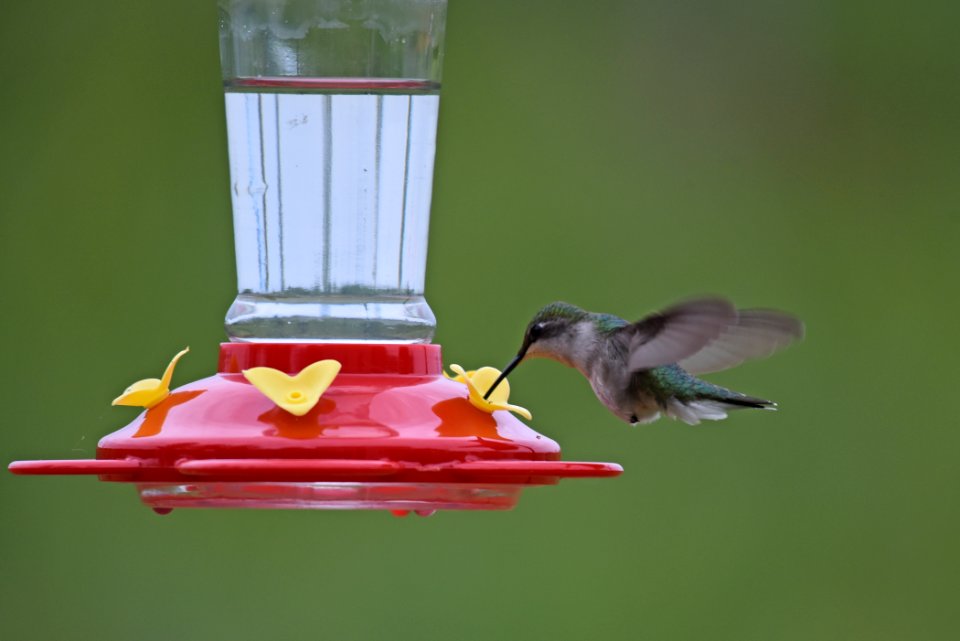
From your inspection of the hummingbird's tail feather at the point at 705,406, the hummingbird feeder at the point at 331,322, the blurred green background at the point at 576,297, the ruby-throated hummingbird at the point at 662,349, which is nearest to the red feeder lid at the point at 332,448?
the hummingbird feeder at the point at 331,322

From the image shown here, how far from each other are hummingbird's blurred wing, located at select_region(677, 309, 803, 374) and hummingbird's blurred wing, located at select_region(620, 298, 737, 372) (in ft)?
0.15

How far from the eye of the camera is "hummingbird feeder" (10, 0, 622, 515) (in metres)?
2.35

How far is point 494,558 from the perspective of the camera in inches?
229

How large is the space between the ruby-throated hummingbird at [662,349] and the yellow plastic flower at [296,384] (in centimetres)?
45

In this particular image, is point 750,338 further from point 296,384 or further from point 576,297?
point 576,297

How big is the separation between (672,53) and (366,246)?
13.2 ft

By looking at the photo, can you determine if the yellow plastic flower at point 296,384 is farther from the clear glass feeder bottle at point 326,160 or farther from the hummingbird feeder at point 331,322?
the clear glass feeder bottle at point 326,160

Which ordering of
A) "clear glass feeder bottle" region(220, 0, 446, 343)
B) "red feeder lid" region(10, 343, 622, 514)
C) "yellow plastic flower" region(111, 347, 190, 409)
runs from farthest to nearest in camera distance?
1. "clear glass feeder bottle" region(220, 0, 446, 343)
2. "yellow plastic flower" region(111, 347, 190, 409)
3. "red feeder lid" region(10, 343, 622, 514)

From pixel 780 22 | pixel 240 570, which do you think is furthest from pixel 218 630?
pixel 780 22

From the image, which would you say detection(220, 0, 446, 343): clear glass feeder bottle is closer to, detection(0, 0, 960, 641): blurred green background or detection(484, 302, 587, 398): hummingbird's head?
detection(484, 302, 587, 398): hummingbird's head

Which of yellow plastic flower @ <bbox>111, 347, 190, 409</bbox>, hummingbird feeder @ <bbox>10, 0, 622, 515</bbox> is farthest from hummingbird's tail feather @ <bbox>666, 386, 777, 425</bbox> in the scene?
yellow plastic flower @ <bbox>111, 347, 190, 409</bbox>

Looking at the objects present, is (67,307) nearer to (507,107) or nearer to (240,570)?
(240,570)

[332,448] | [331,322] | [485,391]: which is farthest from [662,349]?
[332,448]

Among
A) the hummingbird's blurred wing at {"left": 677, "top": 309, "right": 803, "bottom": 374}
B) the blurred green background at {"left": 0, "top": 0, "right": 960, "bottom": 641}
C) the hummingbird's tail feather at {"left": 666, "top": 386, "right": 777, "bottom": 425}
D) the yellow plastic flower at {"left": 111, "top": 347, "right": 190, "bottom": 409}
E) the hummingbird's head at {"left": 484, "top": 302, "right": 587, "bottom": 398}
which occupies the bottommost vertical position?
the blurred green background at {"left": 0, "top": 0, "right": 960, "bottom": 641}
